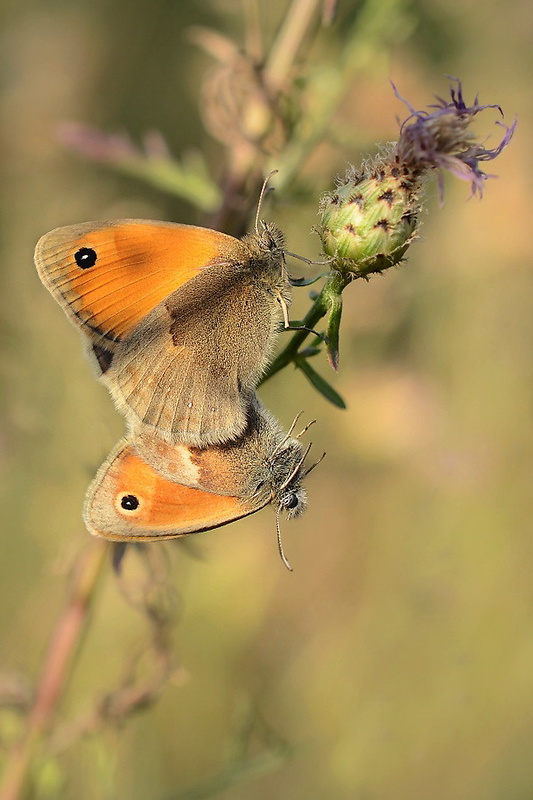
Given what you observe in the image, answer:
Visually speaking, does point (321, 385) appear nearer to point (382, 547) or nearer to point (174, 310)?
point (174, 310)

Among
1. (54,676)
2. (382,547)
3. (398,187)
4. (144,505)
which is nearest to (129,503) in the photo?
(144,505)

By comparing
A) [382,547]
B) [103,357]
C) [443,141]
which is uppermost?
[443,141]

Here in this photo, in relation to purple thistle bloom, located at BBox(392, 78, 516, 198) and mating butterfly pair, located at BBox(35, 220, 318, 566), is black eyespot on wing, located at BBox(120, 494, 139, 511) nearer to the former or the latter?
mating butterfly pair, located at BBox(35, 220, 318, 566)

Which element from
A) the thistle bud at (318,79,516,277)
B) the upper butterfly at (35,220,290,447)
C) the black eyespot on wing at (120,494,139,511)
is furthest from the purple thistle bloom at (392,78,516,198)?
the black eyespot on wing at (120,494,139,511)

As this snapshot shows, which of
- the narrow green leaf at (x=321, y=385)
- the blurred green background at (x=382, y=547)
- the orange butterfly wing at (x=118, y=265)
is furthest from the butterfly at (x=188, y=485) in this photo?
the blurred green background at (x=382, y=547)

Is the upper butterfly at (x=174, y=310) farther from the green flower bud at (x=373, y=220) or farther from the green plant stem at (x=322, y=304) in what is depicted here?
the green flower bud at (x=373, y=220)

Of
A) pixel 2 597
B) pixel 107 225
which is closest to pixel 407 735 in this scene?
pixel 2 597
